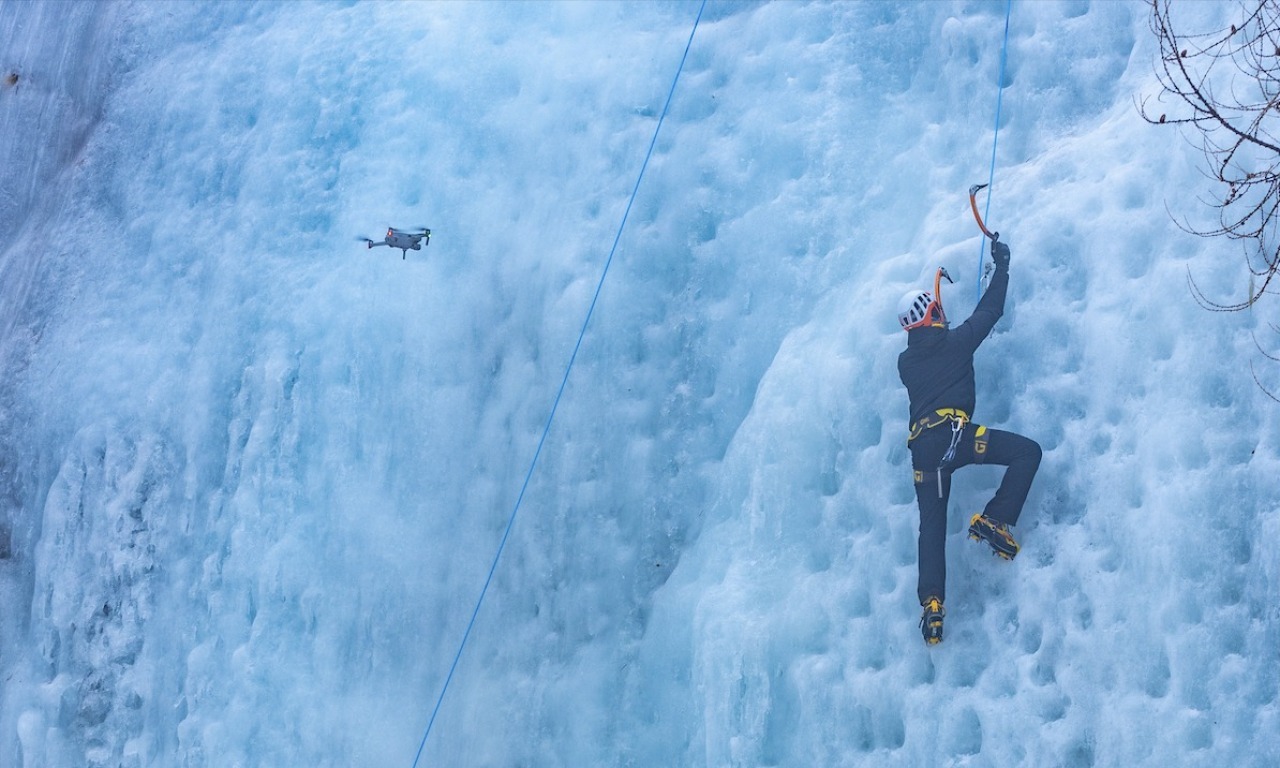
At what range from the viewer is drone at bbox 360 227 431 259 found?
8758 millimetres

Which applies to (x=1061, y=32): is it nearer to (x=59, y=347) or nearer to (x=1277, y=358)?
(x=1277, y=358)

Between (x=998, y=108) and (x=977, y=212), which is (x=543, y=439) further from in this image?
(x=998, y=108)

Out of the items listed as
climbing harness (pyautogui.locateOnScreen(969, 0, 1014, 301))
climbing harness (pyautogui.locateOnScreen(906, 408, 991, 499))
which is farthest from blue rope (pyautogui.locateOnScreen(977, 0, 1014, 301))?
climbing harness (pyautogui.locateOnScreen(906, 408, 991, 499))

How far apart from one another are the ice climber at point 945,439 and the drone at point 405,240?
3787mm

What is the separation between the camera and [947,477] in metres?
6.75

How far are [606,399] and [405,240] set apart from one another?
6.34 ft

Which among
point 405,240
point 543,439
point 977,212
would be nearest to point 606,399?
point 543,439

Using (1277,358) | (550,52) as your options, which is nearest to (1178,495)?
(1277,358)

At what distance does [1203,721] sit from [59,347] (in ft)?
28.6

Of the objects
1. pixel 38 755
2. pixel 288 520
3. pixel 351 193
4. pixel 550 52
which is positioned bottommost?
pixel 38 755

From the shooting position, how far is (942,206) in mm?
8031

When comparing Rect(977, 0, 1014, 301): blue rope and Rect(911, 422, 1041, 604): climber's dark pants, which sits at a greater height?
Rect(977, 0, 1014, 301): blue rope

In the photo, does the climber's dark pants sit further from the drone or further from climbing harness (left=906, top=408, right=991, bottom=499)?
the drone

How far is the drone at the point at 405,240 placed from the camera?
28.7 feet
